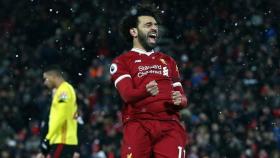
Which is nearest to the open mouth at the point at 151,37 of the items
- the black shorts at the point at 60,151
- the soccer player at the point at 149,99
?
the soccer player at the point at 149,99

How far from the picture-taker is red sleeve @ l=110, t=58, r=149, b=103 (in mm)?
5691

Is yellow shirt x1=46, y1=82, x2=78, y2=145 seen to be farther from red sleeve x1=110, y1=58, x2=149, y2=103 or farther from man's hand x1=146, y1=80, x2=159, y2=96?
man's hand x1=146, y1=80, x2=159, y2=96

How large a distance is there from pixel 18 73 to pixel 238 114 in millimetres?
6554

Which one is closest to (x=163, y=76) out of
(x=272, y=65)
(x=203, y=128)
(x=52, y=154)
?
(x=52, y=154)

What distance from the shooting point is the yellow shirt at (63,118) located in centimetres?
842

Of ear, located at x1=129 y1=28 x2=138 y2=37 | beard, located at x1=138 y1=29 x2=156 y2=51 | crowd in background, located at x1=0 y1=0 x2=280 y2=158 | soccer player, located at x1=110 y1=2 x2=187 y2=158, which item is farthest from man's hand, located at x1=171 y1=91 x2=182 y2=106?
crowd in background, located at x1=0 y1=0 x2=280 y2=158

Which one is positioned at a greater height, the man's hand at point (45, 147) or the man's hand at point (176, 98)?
the man's hand at point (176, 98)

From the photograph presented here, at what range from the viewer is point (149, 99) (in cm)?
586

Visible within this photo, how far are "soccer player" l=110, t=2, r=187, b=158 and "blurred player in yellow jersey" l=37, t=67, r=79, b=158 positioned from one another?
2504 millimetres

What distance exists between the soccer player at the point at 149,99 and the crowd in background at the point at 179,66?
23.6 ft

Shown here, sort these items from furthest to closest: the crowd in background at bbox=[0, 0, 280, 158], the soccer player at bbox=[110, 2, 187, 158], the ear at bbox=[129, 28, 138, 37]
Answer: the crowd in background at bbox=[0, 0, 280, 158] → the ear at bbox=[129, 28, 138, 37] → the soccer player at bbox=[110, 2, 187, 158]

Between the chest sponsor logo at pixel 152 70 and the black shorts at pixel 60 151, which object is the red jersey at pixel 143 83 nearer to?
the chest sponsor logo at pixel 152 70

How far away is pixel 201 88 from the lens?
56.1ft

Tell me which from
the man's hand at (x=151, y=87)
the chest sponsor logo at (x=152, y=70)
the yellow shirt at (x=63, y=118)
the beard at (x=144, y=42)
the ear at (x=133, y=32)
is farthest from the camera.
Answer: the yellow shirt at (x=63, y=118)
